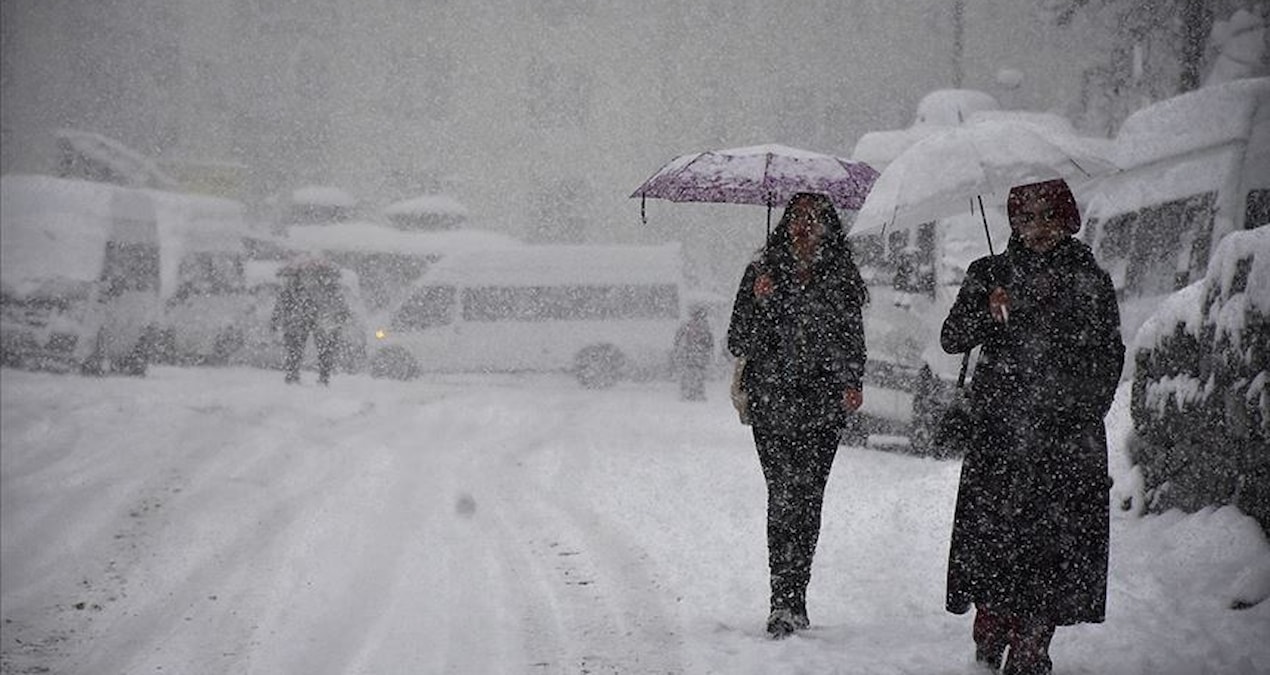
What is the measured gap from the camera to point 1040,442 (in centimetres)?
444

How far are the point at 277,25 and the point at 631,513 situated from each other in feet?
123

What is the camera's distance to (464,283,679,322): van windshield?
801 inches

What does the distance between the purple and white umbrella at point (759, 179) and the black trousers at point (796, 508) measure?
1437 mm

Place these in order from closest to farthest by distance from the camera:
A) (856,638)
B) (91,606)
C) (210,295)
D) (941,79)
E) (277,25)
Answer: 1. (856,638)
2. (91,606)
3. (210,295)
4. (941,79)
5. (277,25)

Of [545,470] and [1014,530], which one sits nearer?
[1014,530]

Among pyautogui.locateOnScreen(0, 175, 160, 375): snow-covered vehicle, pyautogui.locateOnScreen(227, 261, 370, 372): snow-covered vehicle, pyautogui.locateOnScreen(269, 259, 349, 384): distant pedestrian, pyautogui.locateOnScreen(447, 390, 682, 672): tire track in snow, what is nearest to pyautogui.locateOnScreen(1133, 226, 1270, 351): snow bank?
pyautogui.locateOnScreen(447, 390, 682, 672): tire track in snow

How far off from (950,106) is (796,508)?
663 inches

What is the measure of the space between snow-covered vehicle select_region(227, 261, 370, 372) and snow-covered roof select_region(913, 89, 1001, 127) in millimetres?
10183

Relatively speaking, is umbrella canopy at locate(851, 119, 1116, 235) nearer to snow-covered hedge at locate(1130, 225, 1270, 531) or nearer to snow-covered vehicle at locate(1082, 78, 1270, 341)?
snow-covered hedge at locate(1130, 225, 1270, 531)

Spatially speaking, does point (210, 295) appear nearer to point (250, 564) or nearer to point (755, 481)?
point (755, 481)

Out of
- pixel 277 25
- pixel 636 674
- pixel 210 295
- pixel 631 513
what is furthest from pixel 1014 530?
pixel 277 25

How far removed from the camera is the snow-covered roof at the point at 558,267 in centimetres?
2059

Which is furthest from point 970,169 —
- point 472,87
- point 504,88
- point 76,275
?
point 472,87

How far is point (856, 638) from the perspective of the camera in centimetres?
525
